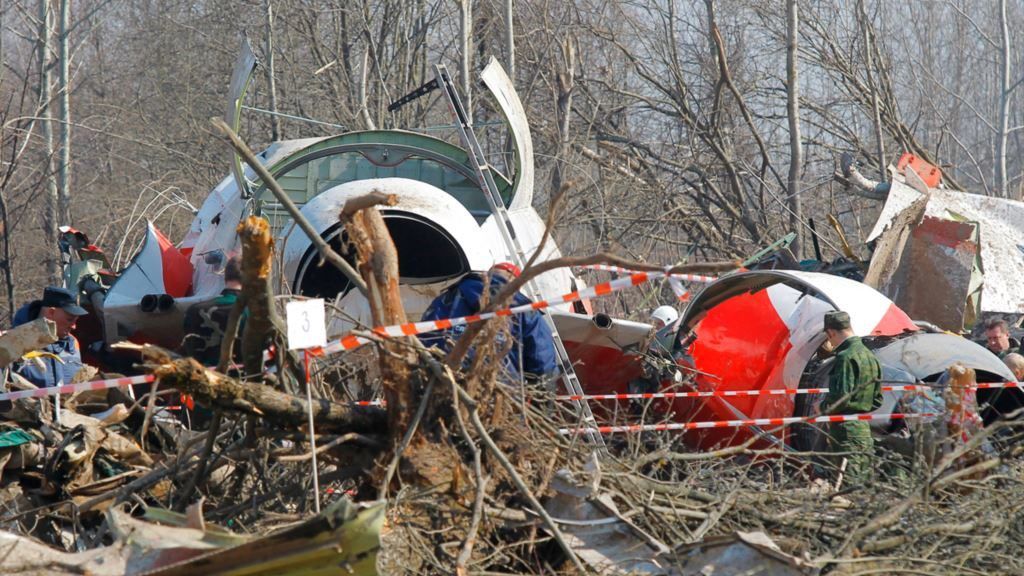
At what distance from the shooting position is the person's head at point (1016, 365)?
333 inches

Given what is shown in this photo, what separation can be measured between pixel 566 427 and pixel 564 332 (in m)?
3.18

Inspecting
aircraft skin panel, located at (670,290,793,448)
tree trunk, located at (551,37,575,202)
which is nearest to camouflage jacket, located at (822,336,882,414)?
aircraft skin panel, located at (670,290,793,448)

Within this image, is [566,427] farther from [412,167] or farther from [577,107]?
A: [577,107]

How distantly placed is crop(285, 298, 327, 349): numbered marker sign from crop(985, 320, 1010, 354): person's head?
22.4 feet

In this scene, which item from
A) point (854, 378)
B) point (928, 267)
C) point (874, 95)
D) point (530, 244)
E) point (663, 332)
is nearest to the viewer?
point (854, 378)

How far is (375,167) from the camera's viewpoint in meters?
10.1

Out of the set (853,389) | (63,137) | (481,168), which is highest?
(63,137)

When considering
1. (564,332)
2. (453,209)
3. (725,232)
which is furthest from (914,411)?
(725,232)

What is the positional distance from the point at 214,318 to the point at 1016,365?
575cm

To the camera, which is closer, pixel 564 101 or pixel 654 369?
pixel 654 369

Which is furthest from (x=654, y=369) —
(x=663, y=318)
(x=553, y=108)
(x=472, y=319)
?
(x=553, y=108)

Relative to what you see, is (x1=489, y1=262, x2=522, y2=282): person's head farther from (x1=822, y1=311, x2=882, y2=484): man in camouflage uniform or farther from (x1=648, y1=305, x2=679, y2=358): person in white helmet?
(x1=648, y1=305, x2=679, y2=358): person in white helmet

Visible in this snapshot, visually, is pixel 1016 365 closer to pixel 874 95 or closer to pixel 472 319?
pixel 472 319

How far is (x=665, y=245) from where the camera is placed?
49.1 feet
